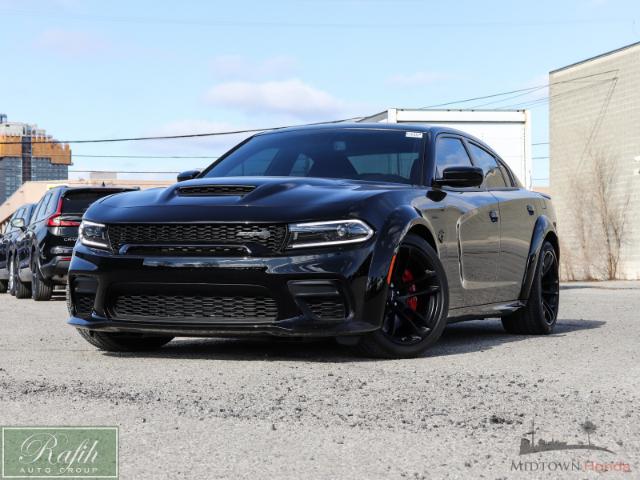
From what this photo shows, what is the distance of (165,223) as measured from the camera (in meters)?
6.79

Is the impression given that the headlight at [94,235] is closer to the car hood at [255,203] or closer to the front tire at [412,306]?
the car hood at [255,203]

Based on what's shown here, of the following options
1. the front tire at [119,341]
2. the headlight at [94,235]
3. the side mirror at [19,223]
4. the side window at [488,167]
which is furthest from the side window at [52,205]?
the headlight at [94,235]

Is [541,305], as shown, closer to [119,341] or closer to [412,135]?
[412,135]

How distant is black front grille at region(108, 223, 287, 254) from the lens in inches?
261

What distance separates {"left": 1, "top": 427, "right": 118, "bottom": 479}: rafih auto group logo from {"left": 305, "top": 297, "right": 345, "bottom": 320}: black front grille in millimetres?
2170

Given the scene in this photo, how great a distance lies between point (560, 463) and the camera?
3.99m

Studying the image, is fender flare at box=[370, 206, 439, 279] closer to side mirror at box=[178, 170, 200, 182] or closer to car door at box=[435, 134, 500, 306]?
car door at box=[435, 134, 500, 306]

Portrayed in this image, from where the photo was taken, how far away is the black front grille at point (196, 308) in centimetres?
667

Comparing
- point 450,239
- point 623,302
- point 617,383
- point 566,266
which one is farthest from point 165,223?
point 566,266

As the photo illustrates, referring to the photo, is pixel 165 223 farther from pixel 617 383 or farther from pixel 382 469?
pixel 382 469

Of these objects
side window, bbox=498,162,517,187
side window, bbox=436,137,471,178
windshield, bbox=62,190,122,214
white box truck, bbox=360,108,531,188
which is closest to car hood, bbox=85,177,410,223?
side window, bbox=436,137,471,178

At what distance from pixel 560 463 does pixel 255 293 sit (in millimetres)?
2935

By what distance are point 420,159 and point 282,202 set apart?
158 centimetres

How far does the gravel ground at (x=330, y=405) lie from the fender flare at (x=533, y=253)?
825 millimetres
